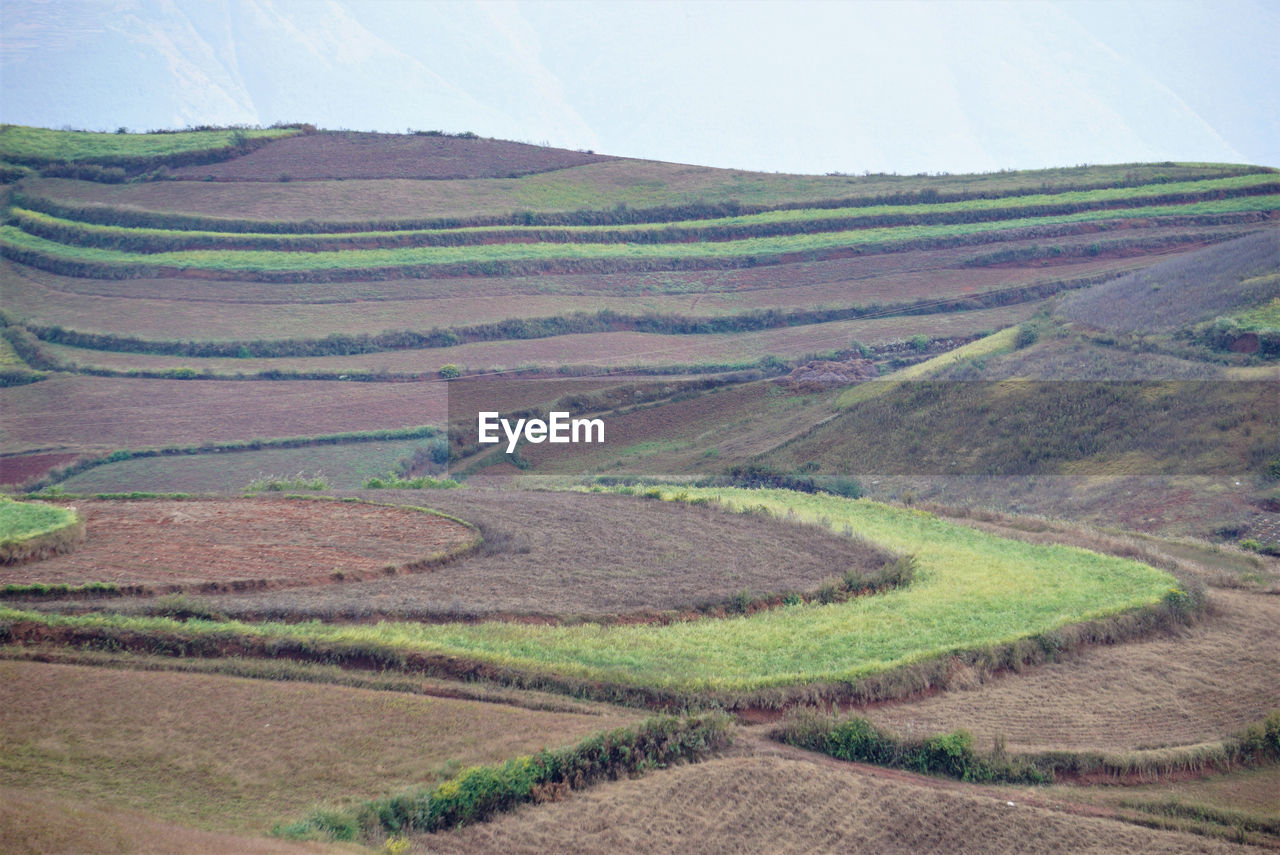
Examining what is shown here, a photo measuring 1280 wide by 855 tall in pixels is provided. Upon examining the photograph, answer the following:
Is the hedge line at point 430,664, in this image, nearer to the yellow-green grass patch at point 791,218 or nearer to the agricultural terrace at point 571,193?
the yellow-green grass patch at point 791,218

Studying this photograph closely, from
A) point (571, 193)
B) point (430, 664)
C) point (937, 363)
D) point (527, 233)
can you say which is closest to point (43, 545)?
point (430, 664)

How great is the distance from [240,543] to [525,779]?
13037mm

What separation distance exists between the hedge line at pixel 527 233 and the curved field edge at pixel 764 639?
45.4 m

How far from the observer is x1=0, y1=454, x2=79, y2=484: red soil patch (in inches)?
1494

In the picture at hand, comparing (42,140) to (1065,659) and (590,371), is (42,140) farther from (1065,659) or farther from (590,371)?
(1065,659)

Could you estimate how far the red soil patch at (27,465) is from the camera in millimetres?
37938

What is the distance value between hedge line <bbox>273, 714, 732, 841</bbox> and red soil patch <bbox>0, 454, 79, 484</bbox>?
3138 cm

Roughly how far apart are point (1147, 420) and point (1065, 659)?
21.0 metres

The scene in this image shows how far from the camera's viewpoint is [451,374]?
4919 centimetres

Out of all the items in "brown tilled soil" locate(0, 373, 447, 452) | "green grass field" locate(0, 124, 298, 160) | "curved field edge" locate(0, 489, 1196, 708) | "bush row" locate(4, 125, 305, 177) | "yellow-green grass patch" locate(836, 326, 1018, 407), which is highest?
"green grass field" locate(0, 124, 298, 160)

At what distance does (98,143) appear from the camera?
70.3m

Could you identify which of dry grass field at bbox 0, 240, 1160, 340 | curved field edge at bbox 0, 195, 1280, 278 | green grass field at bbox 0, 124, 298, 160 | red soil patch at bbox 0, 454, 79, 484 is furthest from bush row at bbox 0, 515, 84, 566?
green grass field at bbox 0, 124, 298, 160

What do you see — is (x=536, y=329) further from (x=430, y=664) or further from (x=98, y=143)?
(x=430, y=664)

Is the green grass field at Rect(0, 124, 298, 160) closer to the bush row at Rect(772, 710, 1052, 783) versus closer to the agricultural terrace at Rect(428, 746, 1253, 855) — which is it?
the bush row at Rect(772, 710, 1052, 783)
